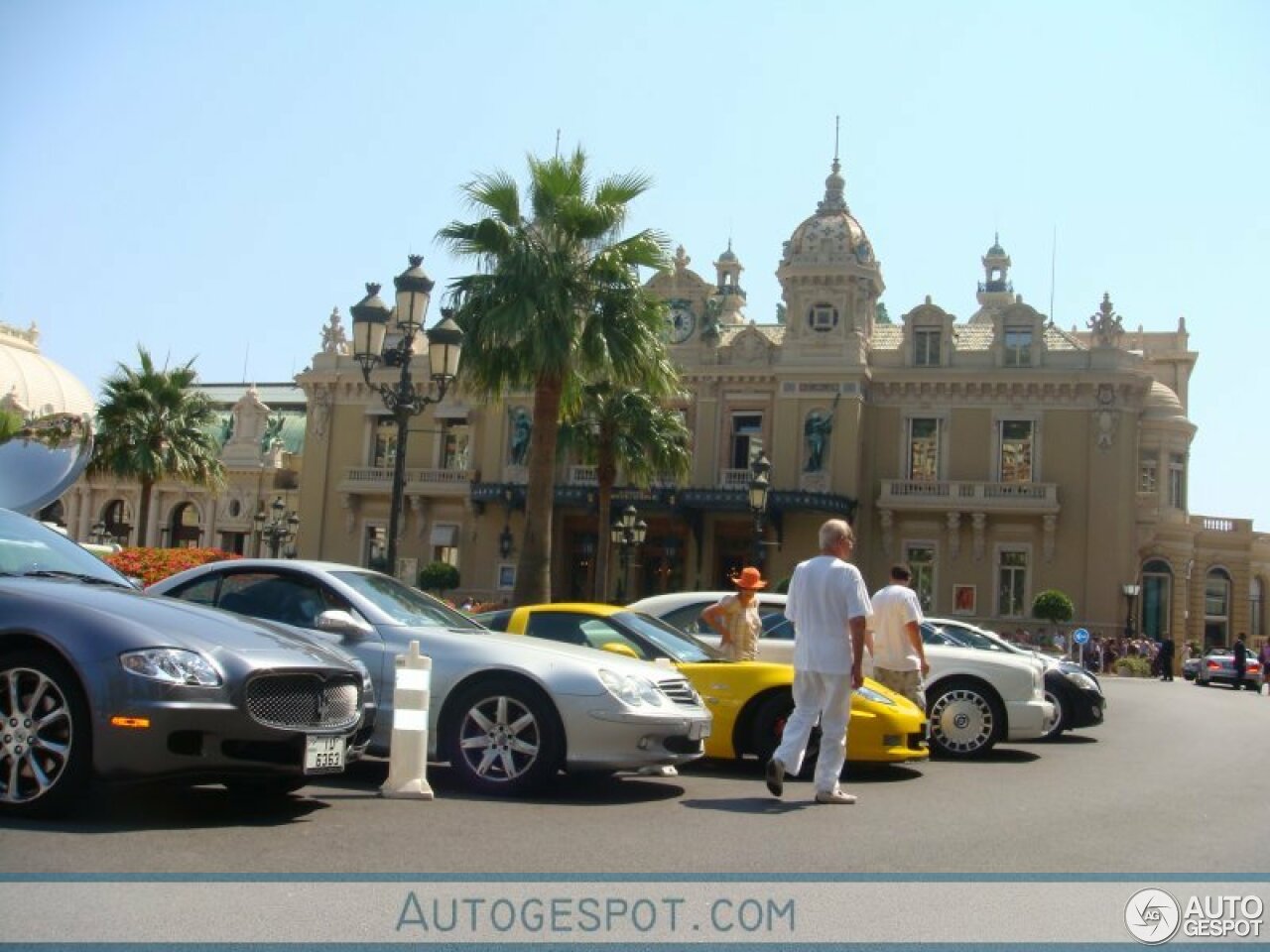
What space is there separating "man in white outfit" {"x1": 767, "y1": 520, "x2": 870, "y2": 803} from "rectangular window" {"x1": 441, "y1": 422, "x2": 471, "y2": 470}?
1661 inches

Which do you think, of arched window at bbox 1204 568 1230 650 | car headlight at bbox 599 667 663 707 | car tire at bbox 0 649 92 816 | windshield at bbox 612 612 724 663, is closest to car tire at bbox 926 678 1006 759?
windshield at bbox 612 612 724 663

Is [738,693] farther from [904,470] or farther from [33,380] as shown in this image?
[33,380]

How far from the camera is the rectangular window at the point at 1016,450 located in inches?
1734

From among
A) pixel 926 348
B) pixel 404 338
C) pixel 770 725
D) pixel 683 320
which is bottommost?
pixel 770 725

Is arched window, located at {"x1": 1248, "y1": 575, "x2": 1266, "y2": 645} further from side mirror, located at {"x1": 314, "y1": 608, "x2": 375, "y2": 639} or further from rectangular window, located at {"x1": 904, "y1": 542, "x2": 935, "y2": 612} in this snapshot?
side mirror, located at {"x1": 314, "y1": 608, "x2": 375, "y2": 639}

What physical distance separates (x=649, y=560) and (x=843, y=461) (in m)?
7.85

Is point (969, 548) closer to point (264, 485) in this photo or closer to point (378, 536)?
point (378, 536)

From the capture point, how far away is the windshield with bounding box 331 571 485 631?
917 centimetres

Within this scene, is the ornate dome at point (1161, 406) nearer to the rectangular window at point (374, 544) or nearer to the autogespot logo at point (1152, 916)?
the rectangular window at point (374, 544)

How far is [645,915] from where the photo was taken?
204 inches

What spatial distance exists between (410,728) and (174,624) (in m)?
1.64

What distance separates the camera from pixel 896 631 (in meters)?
11.4

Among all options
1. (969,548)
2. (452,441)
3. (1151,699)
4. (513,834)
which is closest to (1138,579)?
(969,548)

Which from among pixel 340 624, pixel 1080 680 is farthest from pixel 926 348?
pixel 340 624
